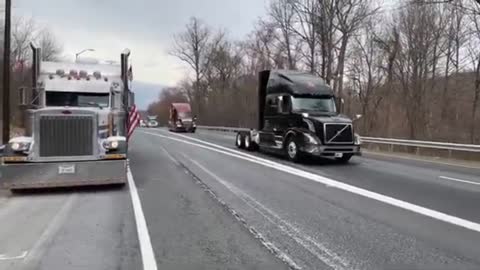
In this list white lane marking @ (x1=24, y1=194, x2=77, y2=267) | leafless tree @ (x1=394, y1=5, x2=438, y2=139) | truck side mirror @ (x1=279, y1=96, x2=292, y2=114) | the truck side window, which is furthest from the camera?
leafless tree @ (x1=394, y1=5, x2=438, y2=139)

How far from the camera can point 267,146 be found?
2027 centimetres

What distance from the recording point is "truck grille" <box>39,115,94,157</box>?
10859mm

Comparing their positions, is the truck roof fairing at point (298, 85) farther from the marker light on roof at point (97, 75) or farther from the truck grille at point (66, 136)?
the truck grille at point (66, 136)

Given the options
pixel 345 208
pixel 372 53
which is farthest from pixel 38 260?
pixel 372 53

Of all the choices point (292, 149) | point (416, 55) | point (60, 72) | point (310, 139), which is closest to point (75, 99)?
point (60, 72)

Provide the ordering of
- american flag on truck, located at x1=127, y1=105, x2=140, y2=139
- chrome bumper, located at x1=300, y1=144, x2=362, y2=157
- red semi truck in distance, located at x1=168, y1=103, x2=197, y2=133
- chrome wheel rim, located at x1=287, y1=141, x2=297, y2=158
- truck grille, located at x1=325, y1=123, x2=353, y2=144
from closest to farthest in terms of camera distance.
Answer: chrome bumper, located at x1=300, y1=144, x2=362, y2=157 < truck grille, located at x1=325, y1=123, x2=353, y2=144 < chrome wheel rim, located at x1=287, y1=141, x2=297, y2=158 < american flag on truck, located at x1=127, y1=105, x2=140, y2=139 < red semi truck in distance, located at x1=168, y1=103, x2=197, y2=133

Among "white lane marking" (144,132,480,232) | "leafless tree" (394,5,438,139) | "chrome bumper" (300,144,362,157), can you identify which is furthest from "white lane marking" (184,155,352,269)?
"leafless tree" (394,5,438,139)

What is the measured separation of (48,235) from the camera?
6863 millimetres

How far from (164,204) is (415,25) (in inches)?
1267

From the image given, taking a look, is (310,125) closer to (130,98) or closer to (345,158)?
(345,158)

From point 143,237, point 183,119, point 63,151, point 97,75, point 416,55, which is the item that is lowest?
point 143,237

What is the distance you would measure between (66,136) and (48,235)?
15.1 feet

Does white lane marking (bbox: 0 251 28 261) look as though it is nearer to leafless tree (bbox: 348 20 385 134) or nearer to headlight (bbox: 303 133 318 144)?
headlight (bbox: 303 133 318 144)

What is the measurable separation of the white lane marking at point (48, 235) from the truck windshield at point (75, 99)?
13.8ft
